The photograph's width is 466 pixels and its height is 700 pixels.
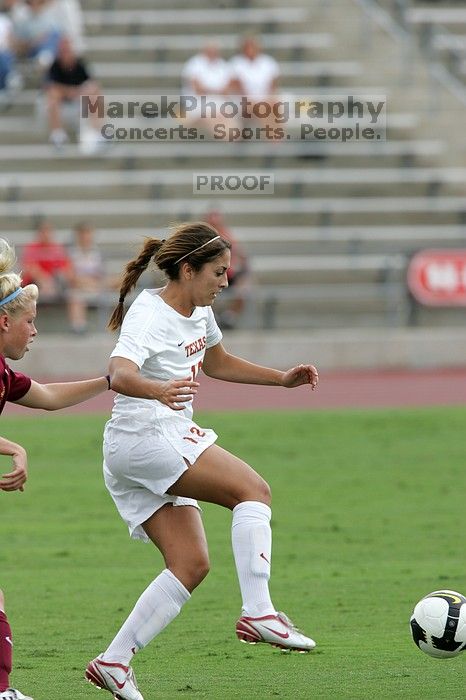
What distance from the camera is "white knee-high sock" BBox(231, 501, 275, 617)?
5.71 m

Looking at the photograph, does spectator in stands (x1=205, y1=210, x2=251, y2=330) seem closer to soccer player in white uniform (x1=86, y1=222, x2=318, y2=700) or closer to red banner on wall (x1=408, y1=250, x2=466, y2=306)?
red banner on wall (x1=408, y1=250, x2=466, y2=306)

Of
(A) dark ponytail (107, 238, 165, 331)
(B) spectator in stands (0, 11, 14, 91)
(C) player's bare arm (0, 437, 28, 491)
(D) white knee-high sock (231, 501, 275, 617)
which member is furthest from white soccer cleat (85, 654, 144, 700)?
(B) spectator in stands (0, 11, 14, 91)

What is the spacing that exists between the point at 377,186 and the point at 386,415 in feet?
28.3

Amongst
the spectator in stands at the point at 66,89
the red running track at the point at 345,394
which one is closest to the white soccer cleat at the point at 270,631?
the red running track at the point at 345,394

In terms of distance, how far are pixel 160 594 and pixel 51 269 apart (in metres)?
13.9

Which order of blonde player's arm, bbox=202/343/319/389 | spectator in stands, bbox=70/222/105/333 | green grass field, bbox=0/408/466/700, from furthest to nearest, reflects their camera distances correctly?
spectator in stands, bbox=70/222/105/333
blonde player's arm, bbox=202/343/319/389
green grass field, bbox=0/408/466/700

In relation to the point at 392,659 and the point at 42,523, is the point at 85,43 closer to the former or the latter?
the point at 42,523

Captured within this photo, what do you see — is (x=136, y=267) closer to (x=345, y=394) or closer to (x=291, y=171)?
(x=345, y=394)

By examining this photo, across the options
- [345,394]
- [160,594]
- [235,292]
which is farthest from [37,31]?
[160,594]

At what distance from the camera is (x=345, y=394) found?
707 inches

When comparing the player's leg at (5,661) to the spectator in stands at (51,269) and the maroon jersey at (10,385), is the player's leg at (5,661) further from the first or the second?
the spectator in stands at (51,269)

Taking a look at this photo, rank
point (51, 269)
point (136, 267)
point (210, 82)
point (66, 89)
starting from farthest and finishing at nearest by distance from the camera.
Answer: point (210, 82)
point (66, 89)
point (51, 269)
point (136, 267)

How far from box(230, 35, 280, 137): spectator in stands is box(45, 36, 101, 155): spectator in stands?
235 centimetres

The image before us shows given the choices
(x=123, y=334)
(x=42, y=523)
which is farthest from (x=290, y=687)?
(x=42, y=523)
